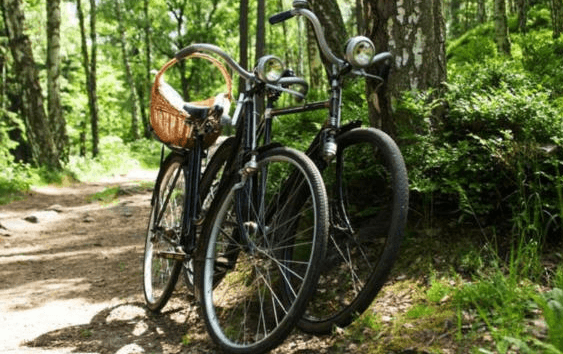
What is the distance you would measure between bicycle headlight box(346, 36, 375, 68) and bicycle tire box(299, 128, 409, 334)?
370 mm

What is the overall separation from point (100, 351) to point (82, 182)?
12.4 meters

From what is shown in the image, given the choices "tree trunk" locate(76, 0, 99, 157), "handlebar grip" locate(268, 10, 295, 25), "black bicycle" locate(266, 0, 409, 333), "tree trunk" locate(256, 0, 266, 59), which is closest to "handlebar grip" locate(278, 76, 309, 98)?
"black bicycle" locate(266, 0, 409, 333)

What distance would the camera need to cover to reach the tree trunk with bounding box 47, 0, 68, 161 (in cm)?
1466

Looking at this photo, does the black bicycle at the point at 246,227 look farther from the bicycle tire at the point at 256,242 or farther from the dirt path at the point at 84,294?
the dirt path at the point at 84,294

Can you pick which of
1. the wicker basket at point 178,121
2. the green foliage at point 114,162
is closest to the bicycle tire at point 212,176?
the wicker basket at point 178,121

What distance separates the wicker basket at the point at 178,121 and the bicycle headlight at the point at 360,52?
1245 mm

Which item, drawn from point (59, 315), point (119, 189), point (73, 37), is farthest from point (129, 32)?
point (59, 315)

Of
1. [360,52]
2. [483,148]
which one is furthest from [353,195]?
[360,52]

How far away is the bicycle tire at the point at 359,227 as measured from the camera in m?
2.67

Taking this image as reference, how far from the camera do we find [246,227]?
3.17m

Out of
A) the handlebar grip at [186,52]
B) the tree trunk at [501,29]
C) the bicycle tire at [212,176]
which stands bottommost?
the bicycle tire at [212,176]

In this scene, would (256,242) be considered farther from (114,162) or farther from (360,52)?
(114,162)

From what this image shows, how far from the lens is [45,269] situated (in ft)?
20.5

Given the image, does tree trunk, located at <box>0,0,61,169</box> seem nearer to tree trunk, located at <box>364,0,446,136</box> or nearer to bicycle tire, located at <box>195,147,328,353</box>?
tree trunk, located at <box>364,0,446,136</box>
